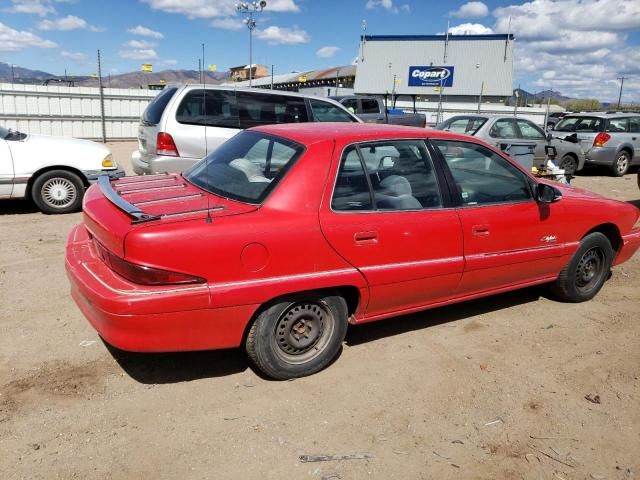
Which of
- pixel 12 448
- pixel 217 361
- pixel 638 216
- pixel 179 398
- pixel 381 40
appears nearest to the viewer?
pixel 12 448

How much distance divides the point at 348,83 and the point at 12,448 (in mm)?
60979

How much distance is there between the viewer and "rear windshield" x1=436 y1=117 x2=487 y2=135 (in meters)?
11.0

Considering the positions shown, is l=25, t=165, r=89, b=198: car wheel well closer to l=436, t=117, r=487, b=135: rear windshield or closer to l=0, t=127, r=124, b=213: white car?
l=0, t=127, r=124, b=213: white car

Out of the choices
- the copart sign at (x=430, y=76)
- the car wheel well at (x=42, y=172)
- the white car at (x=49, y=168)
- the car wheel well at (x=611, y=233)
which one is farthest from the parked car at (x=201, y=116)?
the copart sign at (x=430, y=76)

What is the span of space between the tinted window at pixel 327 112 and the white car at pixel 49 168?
10.8 feet

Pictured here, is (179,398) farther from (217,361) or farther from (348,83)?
(348,83)

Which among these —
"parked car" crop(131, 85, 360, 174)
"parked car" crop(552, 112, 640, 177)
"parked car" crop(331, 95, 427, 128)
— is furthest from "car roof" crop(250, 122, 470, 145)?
"parked car" crop(331, 95, 427, 128)

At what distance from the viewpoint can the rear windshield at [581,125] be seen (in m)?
13.2

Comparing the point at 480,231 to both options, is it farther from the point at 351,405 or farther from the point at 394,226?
the point at 351,405

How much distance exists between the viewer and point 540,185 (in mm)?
4066

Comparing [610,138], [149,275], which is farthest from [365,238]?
[610,138]

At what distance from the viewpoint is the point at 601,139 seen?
13.0 meters

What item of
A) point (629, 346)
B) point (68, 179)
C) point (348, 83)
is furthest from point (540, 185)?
point (348, 83)

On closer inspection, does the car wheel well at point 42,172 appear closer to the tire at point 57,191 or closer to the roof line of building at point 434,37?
the tire at point 57,191
